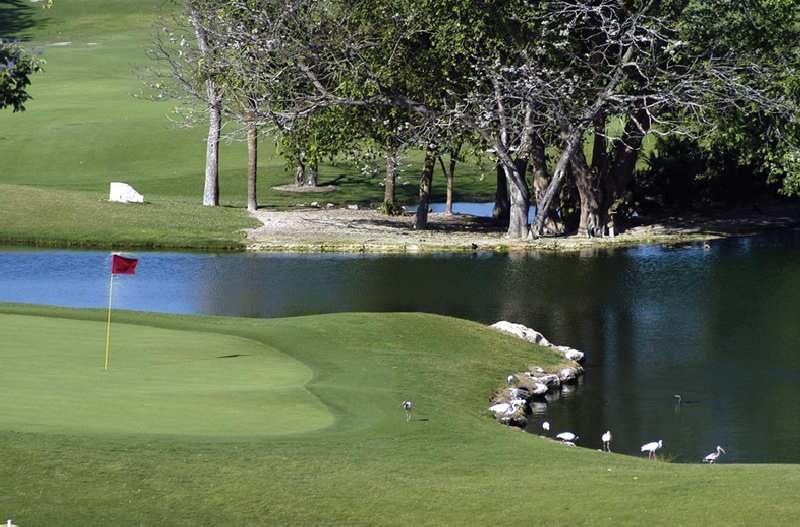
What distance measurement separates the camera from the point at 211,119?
4988 centimetres

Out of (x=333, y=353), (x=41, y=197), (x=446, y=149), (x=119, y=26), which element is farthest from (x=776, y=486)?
(x=119, y=26)

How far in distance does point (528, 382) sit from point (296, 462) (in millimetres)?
10739

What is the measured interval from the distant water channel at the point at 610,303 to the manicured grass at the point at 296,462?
12.0ft

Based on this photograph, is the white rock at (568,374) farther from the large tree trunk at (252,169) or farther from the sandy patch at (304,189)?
the sandy patch at (304,189)

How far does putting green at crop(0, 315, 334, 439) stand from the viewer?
595 inches

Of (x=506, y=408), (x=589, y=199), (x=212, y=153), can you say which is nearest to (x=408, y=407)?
(x=506, y=408)

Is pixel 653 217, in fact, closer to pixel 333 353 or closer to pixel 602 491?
pixel 333 353

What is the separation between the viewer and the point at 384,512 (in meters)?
12.5

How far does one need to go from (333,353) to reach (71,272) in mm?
17387

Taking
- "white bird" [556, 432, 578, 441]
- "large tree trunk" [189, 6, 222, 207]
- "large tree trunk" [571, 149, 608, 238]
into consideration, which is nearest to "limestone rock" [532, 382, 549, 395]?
"white bird" [556, 432, 578, 441]

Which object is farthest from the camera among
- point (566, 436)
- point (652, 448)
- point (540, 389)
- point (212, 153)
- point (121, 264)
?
point (212, 153)

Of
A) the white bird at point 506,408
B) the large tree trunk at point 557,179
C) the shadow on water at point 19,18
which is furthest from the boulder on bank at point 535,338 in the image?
the shadow on water at point 19,18

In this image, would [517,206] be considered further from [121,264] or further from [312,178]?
[121,264]

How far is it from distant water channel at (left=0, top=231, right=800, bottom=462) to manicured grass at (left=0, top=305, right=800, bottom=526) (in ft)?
12.0
